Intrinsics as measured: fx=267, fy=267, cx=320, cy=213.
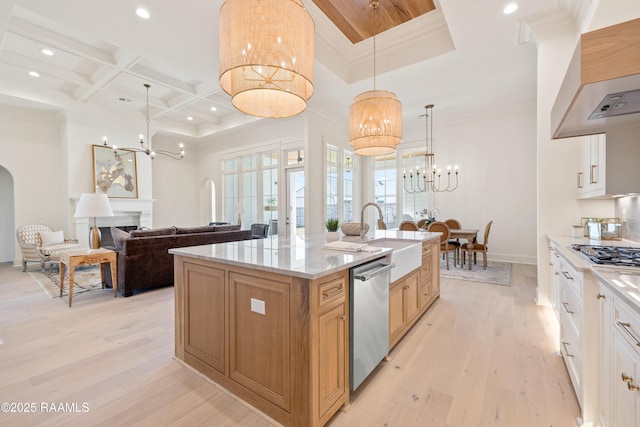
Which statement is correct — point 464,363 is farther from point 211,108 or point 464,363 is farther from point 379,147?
point 211,108

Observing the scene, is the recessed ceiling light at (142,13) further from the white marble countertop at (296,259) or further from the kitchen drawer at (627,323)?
the kitchen drawer at (627,323)

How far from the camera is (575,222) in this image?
3.24 metres

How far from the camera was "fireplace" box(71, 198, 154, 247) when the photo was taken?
621cm

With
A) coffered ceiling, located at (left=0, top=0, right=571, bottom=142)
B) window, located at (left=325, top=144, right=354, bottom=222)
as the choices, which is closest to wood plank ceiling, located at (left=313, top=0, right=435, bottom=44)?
coffered ceiling, located at (left=0, top=0, right=571, bottom=142)

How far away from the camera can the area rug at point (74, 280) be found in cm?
408

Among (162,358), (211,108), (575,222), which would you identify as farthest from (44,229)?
(575,222)

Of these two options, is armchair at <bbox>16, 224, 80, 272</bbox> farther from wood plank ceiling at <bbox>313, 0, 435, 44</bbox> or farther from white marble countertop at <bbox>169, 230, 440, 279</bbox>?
wood plank ceiling at <bbox>313, 0, 435, 44</bbox>

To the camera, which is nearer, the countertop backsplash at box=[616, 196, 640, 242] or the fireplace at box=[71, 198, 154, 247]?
the countertop backsplash at box=[616, 196, 640, 242]

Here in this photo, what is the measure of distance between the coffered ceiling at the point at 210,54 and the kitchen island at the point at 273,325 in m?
3.16

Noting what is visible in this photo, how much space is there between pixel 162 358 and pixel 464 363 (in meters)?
2.53

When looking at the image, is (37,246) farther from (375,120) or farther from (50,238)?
(375,120)

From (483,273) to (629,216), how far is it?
2.57 m

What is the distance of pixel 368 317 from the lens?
1868 mm

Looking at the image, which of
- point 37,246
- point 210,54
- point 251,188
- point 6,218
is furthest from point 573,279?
point 6,218
